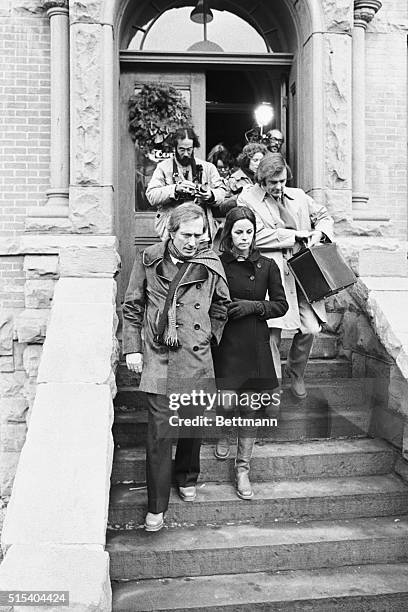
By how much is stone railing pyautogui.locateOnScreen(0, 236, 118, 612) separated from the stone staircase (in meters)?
0.57

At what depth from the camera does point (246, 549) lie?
4.02 m

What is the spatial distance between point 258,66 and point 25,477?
20.2 feet

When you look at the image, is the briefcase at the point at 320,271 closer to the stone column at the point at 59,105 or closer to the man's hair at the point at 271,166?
the man's hair at the point at 271,166

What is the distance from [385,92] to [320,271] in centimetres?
386

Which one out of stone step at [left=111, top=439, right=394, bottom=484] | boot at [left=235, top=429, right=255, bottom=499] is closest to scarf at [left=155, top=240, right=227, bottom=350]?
boot at [left=235, top=429, right=255, bottom=499]

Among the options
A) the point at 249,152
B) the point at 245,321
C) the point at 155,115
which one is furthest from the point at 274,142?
the point at 245,321

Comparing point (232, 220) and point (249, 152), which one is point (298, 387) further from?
point (249, 152)

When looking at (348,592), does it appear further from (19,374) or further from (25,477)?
(19,374)

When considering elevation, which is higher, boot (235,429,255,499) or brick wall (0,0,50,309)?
brick wall (0,0,50,309)

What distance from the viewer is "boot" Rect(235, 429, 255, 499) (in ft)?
14.4

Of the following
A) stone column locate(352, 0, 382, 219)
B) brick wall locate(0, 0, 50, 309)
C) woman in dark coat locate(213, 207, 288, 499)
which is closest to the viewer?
woman in dark coat locate(213, 207, 288, 499)

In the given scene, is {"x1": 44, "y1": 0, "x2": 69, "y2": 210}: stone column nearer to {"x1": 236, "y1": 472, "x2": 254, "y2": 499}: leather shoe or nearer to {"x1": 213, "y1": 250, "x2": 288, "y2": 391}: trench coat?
{"x1": 213, "y1": 250, "x2": 288, "y2": 391}: trench coat

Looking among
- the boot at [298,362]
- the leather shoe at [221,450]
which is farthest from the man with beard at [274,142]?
the leather shoe at [221,450]

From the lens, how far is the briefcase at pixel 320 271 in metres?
4.89
